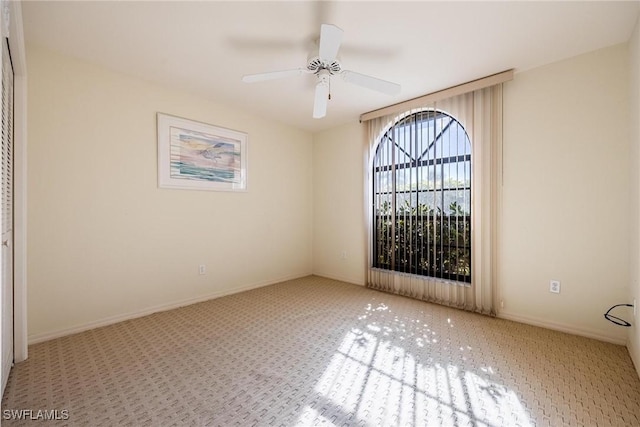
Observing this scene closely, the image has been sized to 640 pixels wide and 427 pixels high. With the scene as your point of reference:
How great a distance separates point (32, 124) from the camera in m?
2.42

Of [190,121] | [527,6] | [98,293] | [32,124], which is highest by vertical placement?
[527,6]

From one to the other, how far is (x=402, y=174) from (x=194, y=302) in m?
2.98

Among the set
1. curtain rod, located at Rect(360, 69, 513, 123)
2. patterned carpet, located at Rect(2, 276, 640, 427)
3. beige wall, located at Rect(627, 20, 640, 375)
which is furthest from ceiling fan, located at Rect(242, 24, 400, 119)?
patterned carpet, located at Rect(2, 276, 640, 427)

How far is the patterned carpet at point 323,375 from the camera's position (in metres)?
1.60

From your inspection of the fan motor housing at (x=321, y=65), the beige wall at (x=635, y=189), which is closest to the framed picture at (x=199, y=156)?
the fan motor housing at (x=321, y=65)

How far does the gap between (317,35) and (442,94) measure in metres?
1.66

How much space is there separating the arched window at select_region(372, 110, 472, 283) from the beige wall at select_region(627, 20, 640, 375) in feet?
3.99

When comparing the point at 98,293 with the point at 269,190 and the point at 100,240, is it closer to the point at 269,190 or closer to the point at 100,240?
the point at 100,240

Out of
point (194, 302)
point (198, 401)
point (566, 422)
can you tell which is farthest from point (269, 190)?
point (566, 422)

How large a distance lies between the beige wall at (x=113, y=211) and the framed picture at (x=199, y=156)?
0.30 feet

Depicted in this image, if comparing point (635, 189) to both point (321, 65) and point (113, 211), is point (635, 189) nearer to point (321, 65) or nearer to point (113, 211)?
point (321, 65)

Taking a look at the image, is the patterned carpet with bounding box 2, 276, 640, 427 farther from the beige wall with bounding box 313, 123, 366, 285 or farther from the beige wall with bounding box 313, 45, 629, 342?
the beige wall with bounding box 313, 123, 366, 285

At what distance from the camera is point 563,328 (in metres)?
2.62

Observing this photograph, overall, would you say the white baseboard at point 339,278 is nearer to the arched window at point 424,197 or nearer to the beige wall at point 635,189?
the arched window at point 424,197
